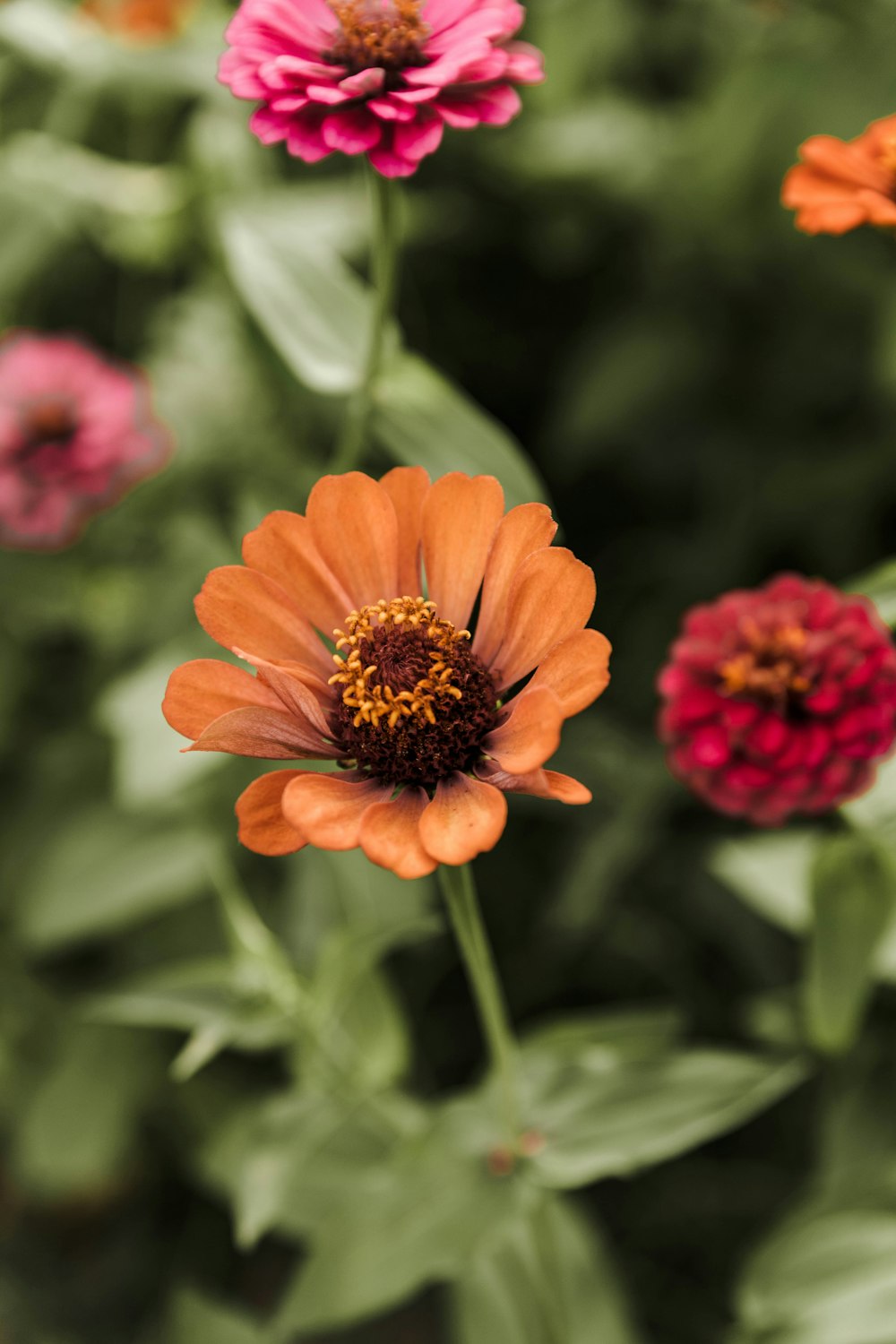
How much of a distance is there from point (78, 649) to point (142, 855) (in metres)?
0.39

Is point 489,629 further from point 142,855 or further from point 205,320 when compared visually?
point 205,320

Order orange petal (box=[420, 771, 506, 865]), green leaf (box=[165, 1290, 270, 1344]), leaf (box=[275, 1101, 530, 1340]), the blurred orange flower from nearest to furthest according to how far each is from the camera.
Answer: orange petal (box=[420, 771, 506, 865]) → leaf (box=[275, 1101, 530, 1340]) → green leaf (box=[165, 1290, 270, 1344]) → the blurred orange flower

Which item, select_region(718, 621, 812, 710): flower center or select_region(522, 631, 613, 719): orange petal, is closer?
select_region(522, 631, 613, 719): orange petal

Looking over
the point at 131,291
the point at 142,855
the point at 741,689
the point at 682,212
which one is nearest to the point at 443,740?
the point at 741,689

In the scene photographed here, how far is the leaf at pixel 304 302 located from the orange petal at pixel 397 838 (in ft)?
1.41

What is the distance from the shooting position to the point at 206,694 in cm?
54

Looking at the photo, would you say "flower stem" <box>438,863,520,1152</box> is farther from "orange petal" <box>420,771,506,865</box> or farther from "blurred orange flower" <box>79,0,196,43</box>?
"blurred orange flower" <box>79,0,196,43</box>

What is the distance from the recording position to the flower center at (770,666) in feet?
2.30

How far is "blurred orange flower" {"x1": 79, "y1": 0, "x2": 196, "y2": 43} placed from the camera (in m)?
1.52

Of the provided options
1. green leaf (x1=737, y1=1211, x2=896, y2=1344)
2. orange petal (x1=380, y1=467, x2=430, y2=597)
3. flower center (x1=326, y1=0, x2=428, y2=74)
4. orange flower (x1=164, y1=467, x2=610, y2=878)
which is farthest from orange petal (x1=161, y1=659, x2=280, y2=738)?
green leaf (x1=737, y1=1211, x2=896, y2=1344)

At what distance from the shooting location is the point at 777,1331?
892 millimetres

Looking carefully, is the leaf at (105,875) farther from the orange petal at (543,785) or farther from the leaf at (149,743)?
the orange petal at (543,785)

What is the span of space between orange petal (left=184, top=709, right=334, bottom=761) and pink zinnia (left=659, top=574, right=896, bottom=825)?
254 millimetres

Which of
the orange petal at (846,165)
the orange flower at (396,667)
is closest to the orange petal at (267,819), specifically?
the orange flower at (396,667)
